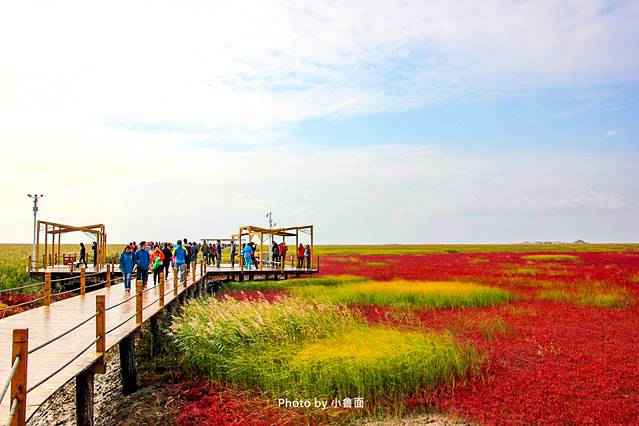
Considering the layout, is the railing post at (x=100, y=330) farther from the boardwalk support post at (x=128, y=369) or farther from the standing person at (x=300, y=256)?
the standing person at (x=300, y=256)

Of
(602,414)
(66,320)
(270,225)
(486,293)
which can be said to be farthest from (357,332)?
(270,225)

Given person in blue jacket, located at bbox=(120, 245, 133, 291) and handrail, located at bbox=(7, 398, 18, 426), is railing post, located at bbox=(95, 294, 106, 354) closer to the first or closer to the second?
handrail, located at bbox=(7, 398, 18, 426)

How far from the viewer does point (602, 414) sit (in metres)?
9.62

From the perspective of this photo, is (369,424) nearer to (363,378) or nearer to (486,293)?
(363,378)

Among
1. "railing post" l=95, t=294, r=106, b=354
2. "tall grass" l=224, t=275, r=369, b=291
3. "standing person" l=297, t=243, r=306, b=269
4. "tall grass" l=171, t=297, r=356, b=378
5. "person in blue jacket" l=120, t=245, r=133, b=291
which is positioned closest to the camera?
"railing post" l=95, t=294, r=106, b=354

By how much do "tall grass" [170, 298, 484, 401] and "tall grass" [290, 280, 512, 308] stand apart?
762cm

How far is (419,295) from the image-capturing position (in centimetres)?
2320

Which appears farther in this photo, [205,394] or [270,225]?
[270,225]

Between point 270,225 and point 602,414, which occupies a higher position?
point 270,225

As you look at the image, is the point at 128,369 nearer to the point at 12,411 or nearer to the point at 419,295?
the point at 12,411

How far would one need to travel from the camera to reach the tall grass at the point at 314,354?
11.1m

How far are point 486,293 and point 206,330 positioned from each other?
13.6 metres

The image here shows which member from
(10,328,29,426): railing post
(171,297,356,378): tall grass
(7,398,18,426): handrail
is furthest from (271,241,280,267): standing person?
(7,398,18,426): handrail

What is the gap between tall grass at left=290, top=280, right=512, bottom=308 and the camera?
22.2 metres
